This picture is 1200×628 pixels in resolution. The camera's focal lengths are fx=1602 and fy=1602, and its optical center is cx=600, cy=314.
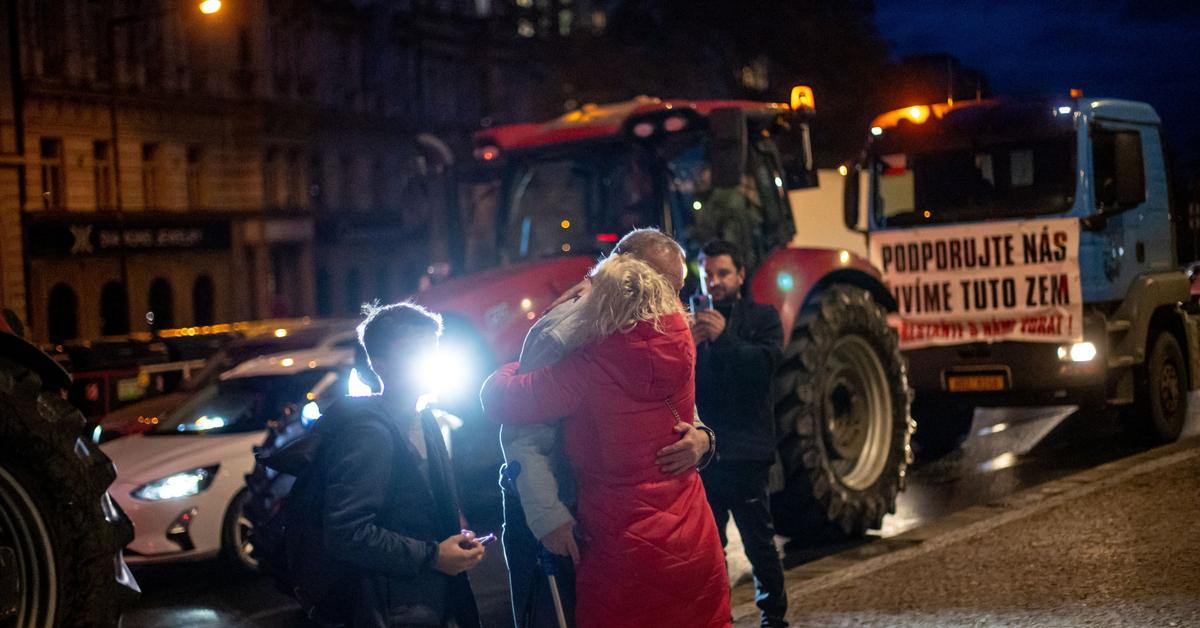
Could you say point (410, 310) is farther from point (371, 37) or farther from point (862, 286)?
point (371, 37)

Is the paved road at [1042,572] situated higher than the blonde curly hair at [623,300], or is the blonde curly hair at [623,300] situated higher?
the blonde curly hair at [623,300]

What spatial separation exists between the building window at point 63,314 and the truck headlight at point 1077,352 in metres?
31.4

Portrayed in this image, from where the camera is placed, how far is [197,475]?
10586mm

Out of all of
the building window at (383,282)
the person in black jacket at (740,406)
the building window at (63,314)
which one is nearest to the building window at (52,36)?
the building window at (63,314)

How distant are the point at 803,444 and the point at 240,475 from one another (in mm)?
3777

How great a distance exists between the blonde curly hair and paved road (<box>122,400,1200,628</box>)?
3.97 meters

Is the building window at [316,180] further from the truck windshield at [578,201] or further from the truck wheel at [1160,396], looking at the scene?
the truck windshield at [578,201]

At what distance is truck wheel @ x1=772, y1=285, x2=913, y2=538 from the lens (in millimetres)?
9812

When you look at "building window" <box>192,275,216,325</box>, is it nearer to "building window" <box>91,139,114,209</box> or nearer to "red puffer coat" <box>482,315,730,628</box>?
"building window" <box>91,139,114,209</box>

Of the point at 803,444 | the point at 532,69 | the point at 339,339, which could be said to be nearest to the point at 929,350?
the point at 803,444

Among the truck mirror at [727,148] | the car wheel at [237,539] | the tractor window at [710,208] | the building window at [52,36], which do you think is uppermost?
the building window at [52,36]

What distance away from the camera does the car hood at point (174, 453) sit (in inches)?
416

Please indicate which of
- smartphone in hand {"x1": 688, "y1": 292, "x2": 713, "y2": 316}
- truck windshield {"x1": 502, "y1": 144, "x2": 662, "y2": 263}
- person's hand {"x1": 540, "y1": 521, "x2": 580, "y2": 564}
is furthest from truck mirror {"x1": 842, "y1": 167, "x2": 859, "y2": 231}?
person's hand {"x1": 540, "y1": 521, "x2": 580, "y2": 564}

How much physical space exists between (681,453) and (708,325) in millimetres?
2342
